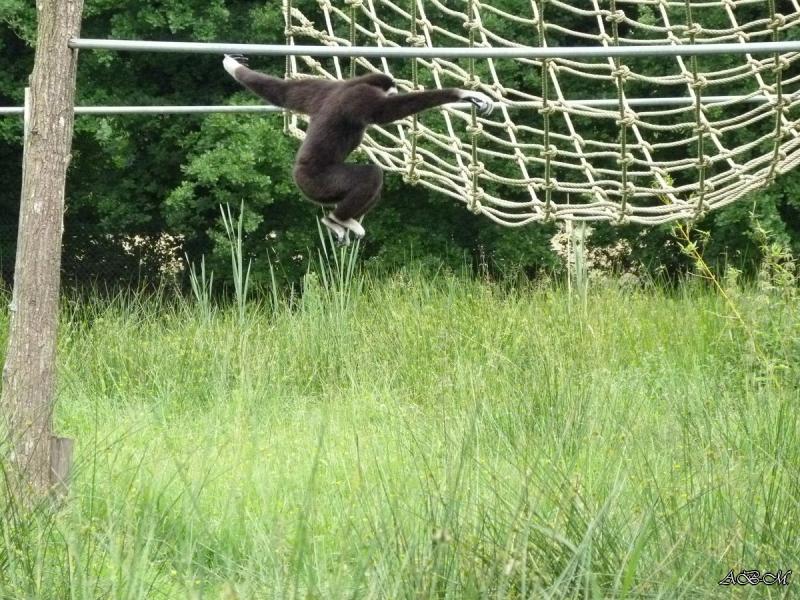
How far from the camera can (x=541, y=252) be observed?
10938 mm

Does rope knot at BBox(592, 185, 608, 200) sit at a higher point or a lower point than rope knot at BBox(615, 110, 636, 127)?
lower

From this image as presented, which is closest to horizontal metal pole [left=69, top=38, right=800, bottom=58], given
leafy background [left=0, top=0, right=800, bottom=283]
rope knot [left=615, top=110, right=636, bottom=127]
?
rope knot [left=615, top=110, right=636, bottom=127]

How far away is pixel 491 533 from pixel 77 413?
3745 millimetres

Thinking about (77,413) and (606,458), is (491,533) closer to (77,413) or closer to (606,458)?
(606,458)

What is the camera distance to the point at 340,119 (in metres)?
3.64

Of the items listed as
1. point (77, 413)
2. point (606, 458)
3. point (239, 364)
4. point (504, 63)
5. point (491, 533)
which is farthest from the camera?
point (504, 63)

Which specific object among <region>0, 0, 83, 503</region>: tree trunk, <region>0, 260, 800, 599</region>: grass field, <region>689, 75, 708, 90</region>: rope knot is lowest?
<region>0, 260, 800, 599</region>: grass field

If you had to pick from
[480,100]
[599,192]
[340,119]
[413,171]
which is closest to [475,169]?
[413,171]

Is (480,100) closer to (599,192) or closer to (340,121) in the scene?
(340,121)

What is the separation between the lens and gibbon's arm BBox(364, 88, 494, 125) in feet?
11.4

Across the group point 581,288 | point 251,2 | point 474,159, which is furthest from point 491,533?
point 251,2

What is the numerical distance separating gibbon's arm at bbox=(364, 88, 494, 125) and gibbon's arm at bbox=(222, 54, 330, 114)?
29 centimetres

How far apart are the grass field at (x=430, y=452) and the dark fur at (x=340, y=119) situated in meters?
0.79

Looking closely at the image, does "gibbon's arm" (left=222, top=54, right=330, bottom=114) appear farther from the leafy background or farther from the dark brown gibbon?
the leafy background
